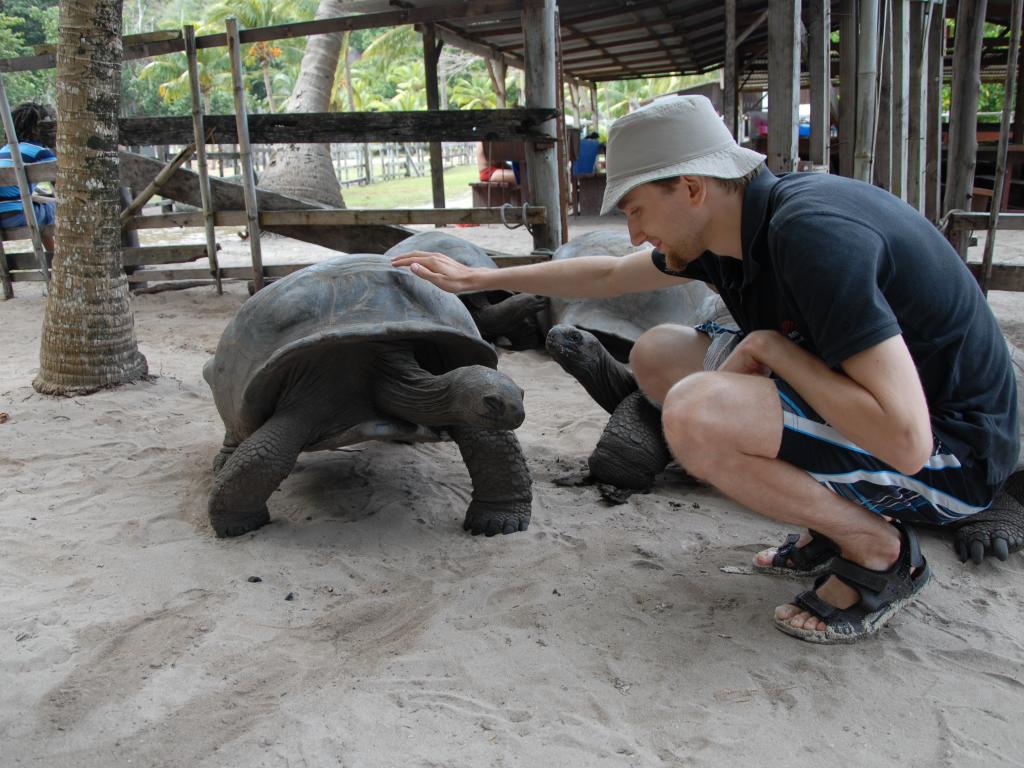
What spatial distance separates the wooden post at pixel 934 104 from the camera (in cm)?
588

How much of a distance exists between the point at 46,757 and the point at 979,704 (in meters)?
1.83

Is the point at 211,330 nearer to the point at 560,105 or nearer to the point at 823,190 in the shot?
the point at 560,105

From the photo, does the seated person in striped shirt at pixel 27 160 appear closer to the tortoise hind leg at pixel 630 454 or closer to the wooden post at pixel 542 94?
the wooden post at pixel 542 94

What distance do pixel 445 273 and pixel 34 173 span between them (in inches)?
224

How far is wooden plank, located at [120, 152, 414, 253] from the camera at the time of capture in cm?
650

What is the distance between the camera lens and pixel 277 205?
6582 millimetres

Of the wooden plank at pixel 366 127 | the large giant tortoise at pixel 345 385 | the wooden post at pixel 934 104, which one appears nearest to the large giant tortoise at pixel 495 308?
the wooden plank at pixel 366 127

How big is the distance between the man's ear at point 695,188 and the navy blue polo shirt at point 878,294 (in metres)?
0.10

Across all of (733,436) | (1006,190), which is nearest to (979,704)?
(733,436)

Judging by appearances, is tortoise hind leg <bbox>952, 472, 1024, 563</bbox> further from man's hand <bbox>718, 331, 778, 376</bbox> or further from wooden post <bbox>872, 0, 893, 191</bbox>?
wooden post <bbox>872, 0, 893, 191</bbox>

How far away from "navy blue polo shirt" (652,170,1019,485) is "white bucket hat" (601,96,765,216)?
99 millimetres

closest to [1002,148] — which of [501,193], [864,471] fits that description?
[864,471]

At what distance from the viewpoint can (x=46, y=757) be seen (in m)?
1.60

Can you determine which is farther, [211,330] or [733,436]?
[211,330]
